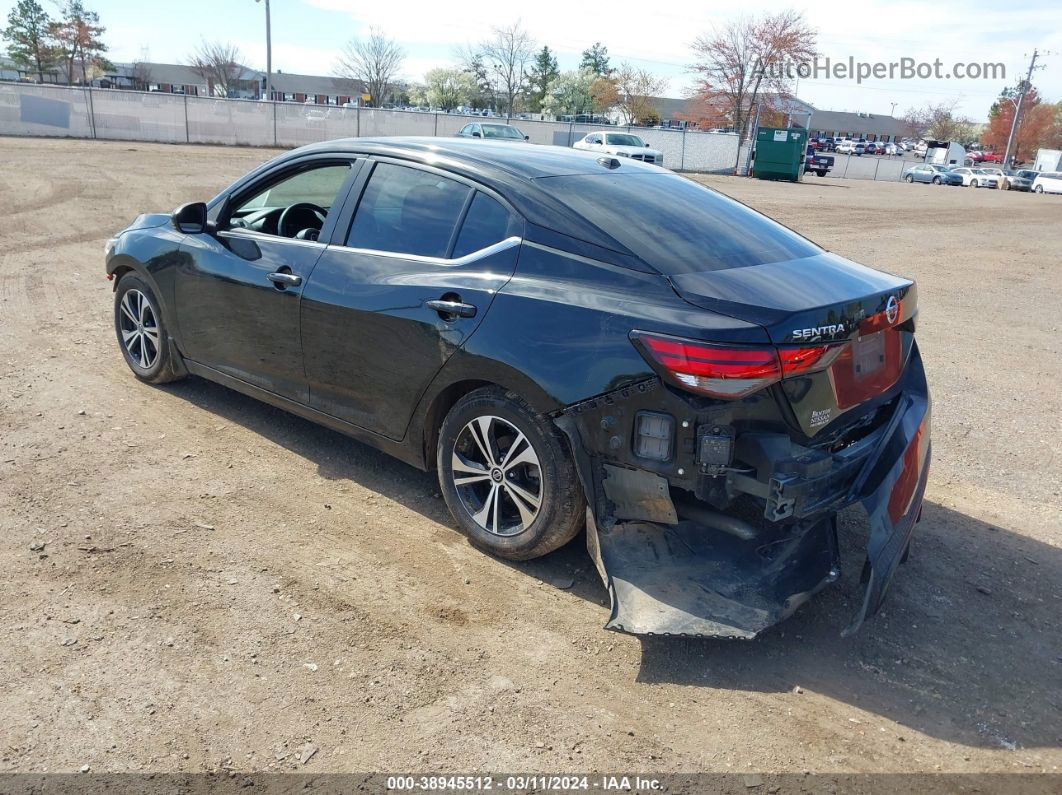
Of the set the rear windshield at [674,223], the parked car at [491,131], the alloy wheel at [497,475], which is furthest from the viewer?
the parked car at [491,131]

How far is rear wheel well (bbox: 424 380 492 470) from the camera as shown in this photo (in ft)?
12.4

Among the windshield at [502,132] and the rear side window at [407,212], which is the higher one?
the windshield at [502,132]

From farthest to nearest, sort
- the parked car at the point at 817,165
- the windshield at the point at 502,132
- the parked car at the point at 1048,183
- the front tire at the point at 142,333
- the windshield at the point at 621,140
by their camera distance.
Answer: the parked car at the point at 1048,183, the parked car at the point at 817,165, the windshield at the point at 621,140, the windshield at the point at 502,132, the front tire at the point at 142,333

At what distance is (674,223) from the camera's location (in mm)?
3766

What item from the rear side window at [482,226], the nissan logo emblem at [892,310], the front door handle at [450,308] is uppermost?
the rear side window at [482,226]

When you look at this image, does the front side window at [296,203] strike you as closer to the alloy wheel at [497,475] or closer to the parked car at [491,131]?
the alloy wheel at [497,475]

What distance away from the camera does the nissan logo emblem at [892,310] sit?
136 inches

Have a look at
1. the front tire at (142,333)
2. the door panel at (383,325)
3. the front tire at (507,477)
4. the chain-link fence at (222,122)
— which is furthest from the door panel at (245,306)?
the chain-link fence at (222,122)

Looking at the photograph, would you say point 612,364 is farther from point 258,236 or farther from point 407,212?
point 258,236

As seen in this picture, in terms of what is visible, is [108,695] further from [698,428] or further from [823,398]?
[823,398]

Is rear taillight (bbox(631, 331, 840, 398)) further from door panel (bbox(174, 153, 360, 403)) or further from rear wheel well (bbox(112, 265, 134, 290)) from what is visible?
rear wheel well (bbox(112, 265, 134, 290))

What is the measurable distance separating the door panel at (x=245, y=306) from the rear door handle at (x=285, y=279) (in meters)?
0.02

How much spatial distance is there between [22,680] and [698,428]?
2.53 metres

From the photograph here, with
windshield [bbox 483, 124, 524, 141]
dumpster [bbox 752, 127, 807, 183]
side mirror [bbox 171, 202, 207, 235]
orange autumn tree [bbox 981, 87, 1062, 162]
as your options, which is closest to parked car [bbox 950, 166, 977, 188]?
dumpster [bbox 752, 127, 807, 183]
